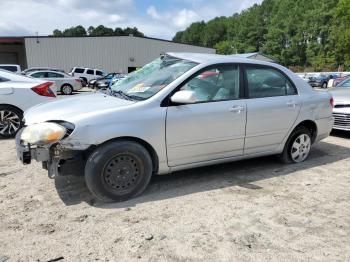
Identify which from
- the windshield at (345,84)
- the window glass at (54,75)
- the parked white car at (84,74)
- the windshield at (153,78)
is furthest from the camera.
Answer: the parked white car at (84,74)

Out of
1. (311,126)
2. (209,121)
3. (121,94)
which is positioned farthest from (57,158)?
(311,126)

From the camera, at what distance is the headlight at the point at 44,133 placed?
12.0ft

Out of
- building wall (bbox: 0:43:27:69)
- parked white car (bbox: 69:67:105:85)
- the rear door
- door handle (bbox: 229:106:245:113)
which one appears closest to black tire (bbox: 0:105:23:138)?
door handle (bbox: 229:106:245:113)

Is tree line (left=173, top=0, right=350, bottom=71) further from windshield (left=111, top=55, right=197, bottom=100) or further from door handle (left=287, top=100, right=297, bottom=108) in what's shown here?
windshield (left=111, top=55, right=197, bottom=100)

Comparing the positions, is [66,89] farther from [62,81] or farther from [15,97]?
[15,97]

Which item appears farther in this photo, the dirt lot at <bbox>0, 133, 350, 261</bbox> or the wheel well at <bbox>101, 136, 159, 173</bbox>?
the wheel well at <bbox>101, 136, 159, 173</bbox>

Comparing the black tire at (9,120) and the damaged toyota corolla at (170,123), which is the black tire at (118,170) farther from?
the black tire at (9,120)

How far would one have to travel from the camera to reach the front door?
419cm

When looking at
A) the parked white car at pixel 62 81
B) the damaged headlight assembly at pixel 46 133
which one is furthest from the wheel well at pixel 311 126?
the parked white car at pixel 62 81

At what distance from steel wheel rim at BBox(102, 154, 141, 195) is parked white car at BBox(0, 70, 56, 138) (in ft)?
13.6

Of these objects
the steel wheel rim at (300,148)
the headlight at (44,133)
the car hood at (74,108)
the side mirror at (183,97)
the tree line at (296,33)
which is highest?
the tree line at (296,33)

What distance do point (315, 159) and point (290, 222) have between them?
2.59 meters

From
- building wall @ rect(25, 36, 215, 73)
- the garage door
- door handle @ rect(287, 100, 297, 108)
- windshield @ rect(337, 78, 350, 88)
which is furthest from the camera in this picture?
the garage door

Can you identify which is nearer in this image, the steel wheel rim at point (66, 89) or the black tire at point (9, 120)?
the black tire at point (9, 120)
